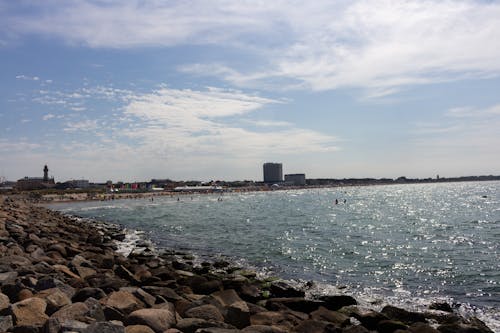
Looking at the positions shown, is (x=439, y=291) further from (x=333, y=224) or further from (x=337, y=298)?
(x=333, y=224)

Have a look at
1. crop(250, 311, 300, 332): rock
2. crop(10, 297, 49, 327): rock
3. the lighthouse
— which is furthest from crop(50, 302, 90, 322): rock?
the lighthouse

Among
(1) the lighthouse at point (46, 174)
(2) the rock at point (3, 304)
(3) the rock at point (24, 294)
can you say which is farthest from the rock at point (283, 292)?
(1) the lighthouse at point (46, 174)

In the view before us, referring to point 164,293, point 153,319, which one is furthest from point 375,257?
point 153,319

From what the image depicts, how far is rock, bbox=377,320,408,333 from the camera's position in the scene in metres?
8.46

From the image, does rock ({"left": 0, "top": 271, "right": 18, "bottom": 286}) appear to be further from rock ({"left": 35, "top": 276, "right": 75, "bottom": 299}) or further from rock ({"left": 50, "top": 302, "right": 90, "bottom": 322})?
rock ({"left": 50, "top": 302, "right": 90, "bottom": 322})

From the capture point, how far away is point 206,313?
24.5 feet

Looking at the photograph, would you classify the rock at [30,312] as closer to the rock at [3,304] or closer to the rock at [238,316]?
the rock at [3,304]

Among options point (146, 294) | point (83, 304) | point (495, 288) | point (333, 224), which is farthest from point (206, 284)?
point (333, 224)

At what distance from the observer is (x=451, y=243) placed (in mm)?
24312

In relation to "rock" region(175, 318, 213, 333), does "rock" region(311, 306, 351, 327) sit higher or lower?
lower

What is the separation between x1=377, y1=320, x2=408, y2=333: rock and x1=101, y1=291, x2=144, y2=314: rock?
474 cm

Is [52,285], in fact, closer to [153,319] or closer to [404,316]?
[153,319]

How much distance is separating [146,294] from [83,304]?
1.63 metres

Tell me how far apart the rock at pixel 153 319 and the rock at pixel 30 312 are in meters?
1.29
